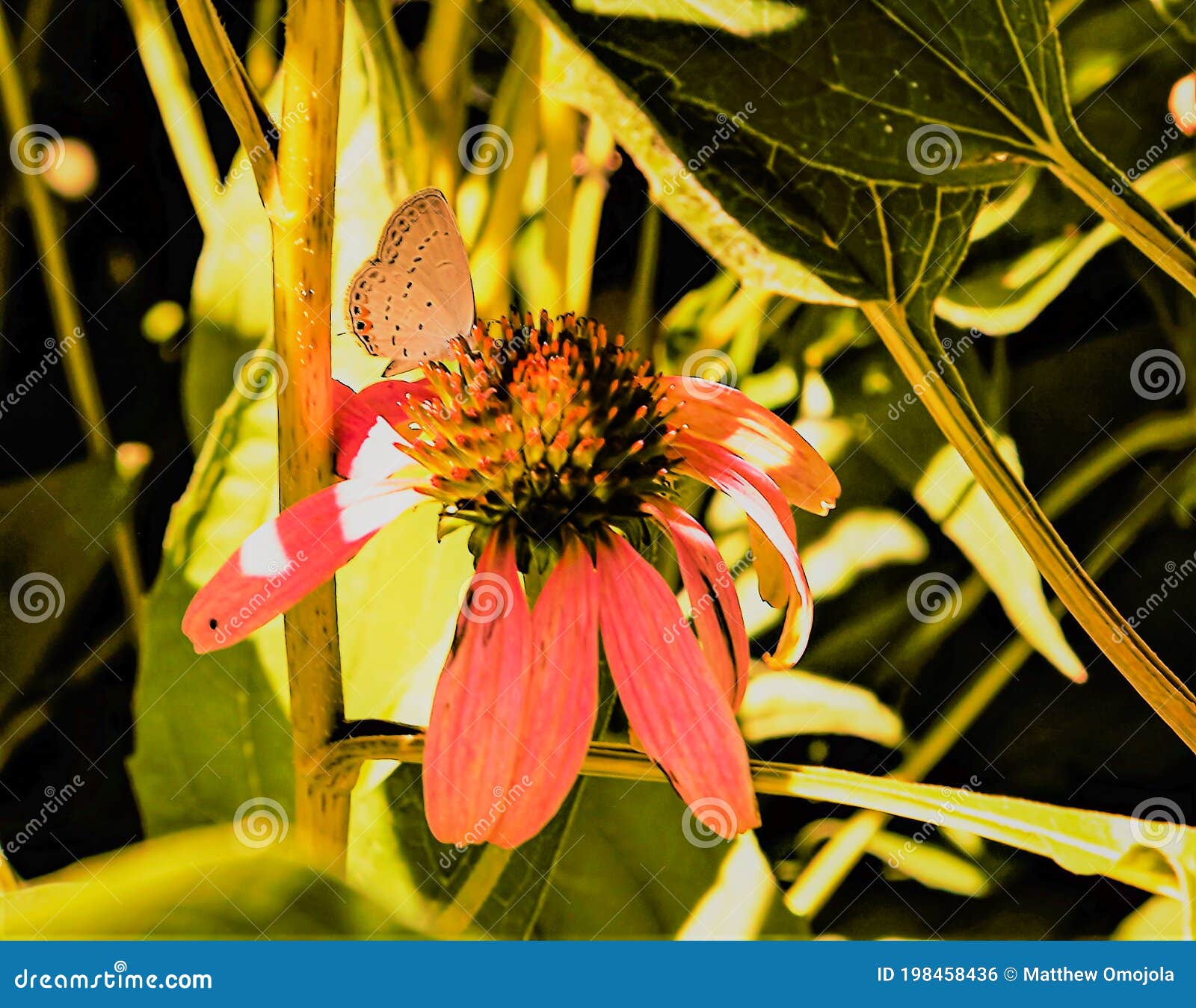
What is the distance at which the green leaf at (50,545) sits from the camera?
44 cm

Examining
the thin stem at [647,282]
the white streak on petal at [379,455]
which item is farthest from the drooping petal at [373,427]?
the thin stem at [647,282]

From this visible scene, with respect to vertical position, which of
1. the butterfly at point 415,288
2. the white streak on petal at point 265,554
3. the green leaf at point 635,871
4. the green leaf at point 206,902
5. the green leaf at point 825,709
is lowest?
the green leaf at point 206,902

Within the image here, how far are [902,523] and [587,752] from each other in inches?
7.5

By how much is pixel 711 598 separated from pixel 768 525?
4cm

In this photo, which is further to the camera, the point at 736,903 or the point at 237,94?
the point at 736,903

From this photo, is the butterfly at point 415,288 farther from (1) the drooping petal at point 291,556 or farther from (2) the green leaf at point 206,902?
(2) the green leaf at point 206,902

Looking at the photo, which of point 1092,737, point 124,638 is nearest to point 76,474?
point 124,638

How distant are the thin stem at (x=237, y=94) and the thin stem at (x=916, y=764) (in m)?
0.35

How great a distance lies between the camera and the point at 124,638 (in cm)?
44

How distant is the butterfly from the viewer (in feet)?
1.20

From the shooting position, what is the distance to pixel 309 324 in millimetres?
375

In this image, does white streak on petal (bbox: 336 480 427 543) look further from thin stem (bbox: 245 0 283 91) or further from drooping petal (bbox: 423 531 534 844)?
thin stem (bbox: 245 0 283 91)

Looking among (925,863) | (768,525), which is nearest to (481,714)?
(768,525)

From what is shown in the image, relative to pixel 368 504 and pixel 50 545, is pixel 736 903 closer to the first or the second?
pixel 368 504
